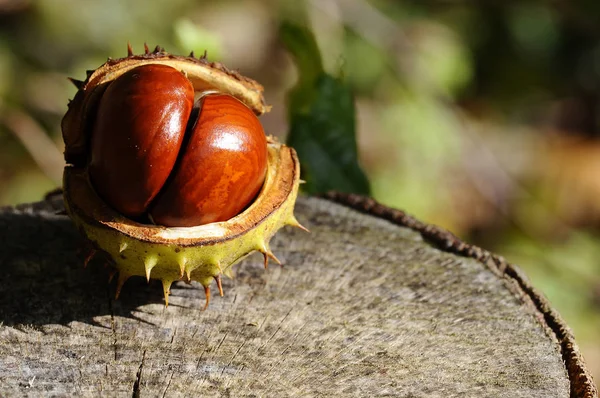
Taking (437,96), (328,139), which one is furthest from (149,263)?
(437,96)

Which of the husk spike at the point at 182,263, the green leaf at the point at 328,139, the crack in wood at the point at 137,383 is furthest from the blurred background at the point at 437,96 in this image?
the crack in wood at the point at 137,383

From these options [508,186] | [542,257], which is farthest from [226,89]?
[508,186]

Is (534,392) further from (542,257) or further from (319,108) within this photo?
(542,257)

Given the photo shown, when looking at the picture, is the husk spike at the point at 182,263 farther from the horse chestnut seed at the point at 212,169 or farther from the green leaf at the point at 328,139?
the green leaf at the point at 328,139

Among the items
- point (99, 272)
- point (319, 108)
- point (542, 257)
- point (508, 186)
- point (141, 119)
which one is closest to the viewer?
point (141, 119)

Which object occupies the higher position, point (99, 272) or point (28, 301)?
point (99, 272)

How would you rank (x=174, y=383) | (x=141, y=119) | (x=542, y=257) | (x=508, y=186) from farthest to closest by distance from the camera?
(x=508, y=186), (x=542, y=257), (x=141, y=119), (x=174, y=383)

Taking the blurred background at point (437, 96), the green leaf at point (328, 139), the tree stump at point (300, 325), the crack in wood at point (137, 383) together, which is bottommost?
the crack in wood at point (137, 383)

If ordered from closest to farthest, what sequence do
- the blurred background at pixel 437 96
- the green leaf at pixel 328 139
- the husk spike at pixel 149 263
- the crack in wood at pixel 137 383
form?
the crack in wood at pixel 137 383 < the husk spike at pixel 149 263 < the green leaf at pixel 328 139 < the blurred background at pixel 437 96
